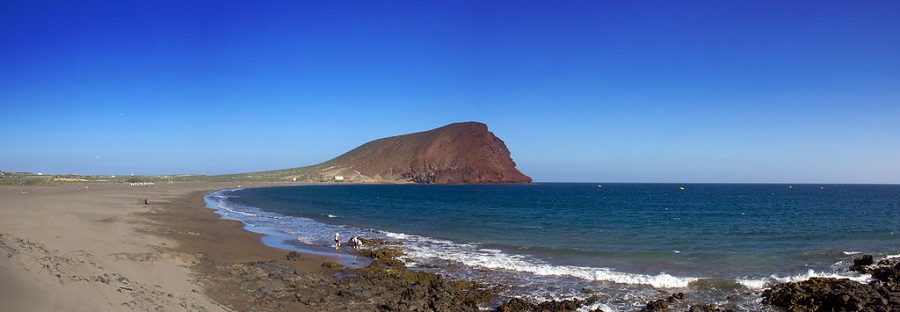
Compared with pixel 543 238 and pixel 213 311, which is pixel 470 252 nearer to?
pixel 543 238

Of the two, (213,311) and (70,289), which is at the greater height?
(70,289)

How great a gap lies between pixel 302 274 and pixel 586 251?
1445 centimetres

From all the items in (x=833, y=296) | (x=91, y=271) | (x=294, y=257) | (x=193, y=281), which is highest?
(x=91, y=271)

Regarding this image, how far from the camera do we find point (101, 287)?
433 inches

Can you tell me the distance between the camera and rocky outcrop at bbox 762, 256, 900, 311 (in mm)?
12961

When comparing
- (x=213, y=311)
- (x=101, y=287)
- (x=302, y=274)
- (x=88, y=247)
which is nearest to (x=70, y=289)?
(x=101, y=287)

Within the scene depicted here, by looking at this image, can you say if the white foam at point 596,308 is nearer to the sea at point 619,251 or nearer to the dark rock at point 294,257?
the sea at point 619,251

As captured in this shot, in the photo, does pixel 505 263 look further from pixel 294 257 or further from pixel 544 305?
pixel 294 257

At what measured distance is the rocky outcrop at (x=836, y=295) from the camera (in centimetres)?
1296

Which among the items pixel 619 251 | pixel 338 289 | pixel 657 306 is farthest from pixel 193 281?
pixel 619 251

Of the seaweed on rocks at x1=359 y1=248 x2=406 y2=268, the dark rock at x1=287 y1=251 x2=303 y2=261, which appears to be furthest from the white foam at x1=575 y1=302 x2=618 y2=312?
the dark rock at x1=287 y1=251 x2=303 y2=261

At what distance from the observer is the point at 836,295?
13.4m

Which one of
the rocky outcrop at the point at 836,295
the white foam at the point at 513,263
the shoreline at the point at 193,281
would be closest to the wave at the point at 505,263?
the white foam at the point at 513,263

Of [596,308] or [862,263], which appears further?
[862,263]
